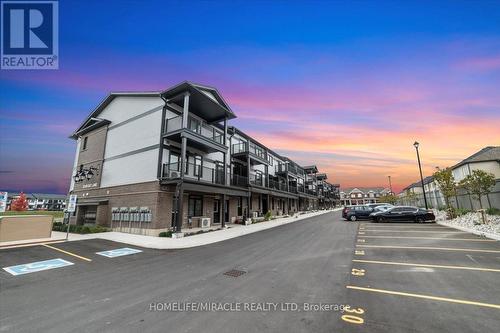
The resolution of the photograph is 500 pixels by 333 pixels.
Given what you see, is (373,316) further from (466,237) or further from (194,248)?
(466,237)

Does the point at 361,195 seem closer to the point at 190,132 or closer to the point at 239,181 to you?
the point at 239,181

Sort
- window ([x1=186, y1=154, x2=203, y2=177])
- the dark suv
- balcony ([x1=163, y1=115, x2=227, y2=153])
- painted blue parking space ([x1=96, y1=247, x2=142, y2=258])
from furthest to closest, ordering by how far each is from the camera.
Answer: the dark suv < window ([x1=186, y1=154, x2=203, y2=177]) < balcony ([x1=163, y1=115, x2=227, y2=153]) < painted blue parking space ([x1=96, y1=247, x2=142, y2=258])

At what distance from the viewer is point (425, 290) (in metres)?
5.39

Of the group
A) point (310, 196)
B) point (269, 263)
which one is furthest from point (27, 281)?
point (310, 196)

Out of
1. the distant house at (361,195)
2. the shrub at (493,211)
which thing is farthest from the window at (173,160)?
the distant house at (361,195)

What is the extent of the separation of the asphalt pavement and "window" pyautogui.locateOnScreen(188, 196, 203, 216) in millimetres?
9225

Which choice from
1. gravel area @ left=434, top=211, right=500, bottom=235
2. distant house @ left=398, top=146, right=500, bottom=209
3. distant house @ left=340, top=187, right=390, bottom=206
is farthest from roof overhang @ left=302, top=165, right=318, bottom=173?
Answer: distant house @ left=340, top=187, right=390, bottom=206

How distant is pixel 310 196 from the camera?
48625 millimetres

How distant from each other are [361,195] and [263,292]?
386ft

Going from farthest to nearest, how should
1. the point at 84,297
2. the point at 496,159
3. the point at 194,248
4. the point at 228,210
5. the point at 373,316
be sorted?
the point at 496,159 → the point at 228,210 → the point at 194,248 → the point at 84,297 → the point at 373,316

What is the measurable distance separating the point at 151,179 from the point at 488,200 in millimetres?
25072

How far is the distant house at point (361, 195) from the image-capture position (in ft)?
355

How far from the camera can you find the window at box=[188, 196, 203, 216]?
1905 centimetres

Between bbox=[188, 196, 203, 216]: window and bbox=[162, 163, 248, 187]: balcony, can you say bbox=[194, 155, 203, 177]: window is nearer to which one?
bbox=[162, 163, 248, 187]: balcony
